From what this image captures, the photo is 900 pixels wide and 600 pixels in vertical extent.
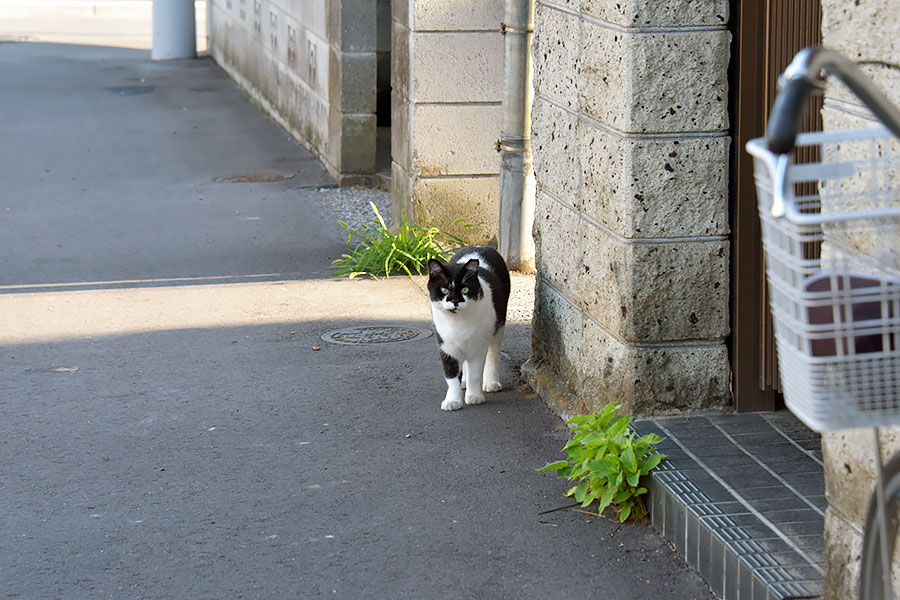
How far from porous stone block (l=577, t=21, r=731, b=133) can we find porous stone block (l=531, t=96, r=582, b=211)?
582 mm

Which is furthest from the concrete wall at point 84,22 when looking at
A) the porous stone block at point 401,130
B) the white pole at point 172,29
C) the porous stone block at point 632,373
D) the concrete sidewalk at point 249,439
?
the porous stone block at point 632,373

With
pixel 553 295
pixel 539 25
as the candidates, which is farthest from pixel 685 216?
pixel 539 25

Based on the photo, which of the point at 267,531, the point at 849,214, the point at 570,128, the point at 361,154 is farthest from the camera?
the point at 361,154

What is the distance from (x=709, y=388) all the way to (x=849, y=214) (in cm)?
306

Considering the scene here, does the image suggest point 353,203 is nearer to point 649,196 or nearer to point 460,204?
point 460,204

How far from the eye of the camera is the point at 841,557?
3.28 meters

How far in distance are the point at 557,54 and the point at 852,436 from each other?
286 centimetres

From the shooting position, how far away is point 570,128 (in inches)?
213

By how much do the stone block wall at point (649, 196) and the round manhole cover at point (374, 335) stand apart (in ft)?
6.03

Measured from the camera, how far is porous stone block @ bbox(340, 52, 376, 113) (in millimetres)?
11164

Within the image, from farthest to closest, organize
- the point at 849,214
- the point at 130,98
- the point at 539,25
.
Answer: the point at 130,98 < the point at 539,25 < the point at 849,214

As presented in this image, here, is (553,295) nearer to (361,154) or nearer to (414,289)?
(414,289)

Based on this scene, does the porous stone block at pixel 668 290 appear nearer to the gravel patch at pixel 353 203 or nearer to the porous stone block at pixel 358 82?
the gravel patch at pixel 353 203

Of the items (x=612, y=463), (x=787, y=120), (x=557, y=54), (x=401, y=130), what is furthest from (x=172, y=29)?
(x=787, y=120)
